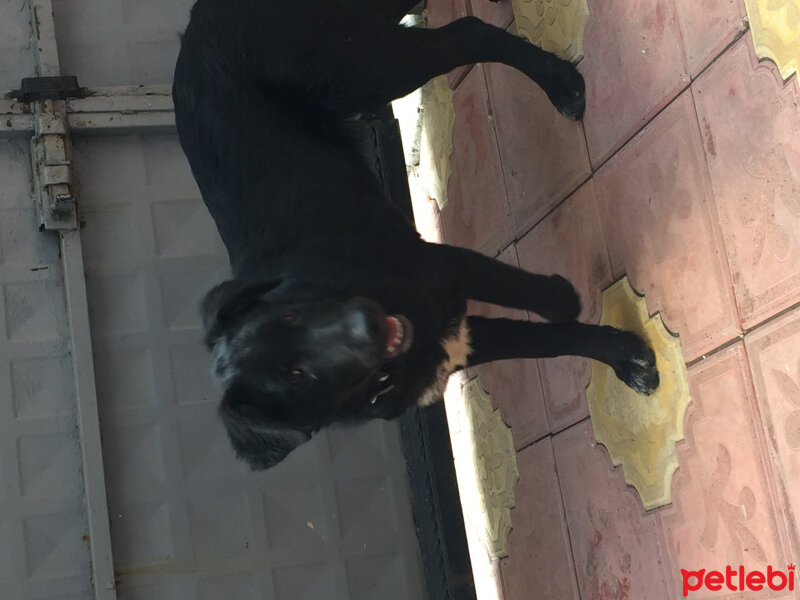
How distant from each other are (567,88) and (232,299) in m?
0.80

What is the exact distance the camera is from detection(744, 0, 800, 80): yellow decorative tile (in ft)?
4.02

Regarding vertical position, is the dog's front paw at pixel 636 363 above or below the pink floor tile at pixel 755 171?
below

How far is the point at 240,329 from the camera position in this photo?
5.28 ft

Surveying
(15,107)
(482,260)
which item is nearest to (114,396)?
(15,107)

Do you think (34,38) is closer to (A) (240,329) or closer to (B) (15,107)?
(B) (15,107)

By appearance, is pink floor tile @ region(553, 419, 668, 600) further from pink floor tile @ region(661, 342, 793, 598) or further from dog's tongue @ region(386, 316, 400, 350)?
dog's tongue @ region(386, 316, 400, 350)

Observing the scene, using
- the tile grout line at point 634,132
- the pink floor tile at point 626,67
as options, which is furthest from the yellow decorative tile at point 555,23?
the tile grout line at point 634,132

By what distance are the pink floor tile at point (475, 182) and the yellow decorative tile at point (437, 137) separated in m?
0.04

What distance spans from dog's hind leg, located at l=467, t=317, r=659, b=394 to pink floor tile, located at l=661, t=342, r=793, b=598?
143mm

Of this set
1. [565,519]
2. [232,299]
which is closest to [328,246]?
[232,299]

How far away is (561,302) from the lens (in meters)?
1.77

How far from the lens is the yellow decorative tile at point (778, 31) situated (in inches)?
48.3

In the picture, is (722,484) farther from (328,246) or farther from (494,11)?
(494,11)

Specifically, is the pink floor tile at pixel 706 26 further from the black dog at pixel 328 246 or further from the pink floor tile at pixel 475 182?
the pink floor tile at pixel 475 182
